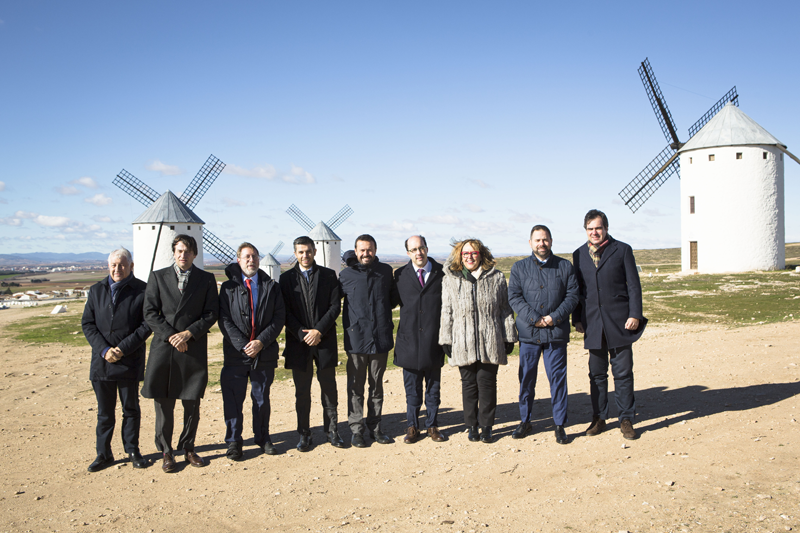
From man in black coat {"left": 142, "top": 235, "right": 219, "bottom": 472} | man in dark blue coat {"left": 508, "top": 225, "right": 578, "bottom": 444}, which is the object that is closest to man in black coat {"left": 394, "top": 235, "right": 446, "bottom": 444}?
man in dark blue coat {"left": 508, "top": 225, "right": 578, "bottom": 444}

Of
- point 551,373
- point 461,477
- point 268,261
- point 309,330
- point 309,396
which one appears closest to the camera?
point 461,477

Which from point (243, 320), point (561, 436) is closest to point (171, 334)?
point (243, 320)

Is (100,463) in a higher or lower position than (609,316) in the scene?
A: lower

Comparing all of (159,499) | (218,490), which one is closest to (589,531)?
(218,490)

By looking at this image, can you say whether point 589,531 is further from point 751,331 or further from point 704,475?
point 751,331

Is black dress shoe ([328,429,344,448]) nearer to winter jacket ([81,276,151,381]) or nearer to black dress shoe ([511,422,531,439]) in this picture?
black dress shoe ([511,422,531,439])

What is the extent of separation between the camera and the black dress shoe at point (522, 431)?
5684 mm

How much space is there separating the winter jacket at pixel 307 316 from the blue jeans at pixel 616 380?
2.89 m

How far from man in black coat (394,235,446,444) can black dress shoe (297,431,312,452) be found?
42.3 inches

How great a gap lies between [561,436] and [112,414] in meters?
4.63

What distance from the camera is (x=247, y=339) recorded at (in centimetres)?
550

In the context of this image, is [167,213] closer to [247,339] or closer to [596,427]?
[247,339]

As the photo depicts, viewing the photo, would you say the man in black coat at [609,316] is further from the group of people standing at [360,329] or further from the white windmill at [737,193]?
the white windmill at [737,193]

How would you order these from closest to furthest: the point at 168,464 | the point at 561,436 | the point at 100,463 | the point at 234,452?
the point at 168,464, the point at 100,463, the point at 234,452, the point at 561,436
